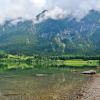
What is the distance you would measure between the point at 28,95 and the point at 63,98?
9.56 m

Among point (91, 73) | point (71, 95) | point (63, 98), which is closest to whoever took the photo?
point (63, 98)

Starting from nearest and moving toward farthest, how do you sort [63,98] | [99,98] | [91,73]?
[99,98] → [63,98] → [91,73]

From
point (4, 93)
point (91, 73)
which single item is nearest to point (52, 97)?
point (4, 93)

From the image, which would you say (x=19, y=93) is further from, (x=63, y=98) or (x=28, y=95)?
(x=63, y=98)

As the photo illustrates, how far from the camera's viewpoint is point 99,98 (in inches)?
2472

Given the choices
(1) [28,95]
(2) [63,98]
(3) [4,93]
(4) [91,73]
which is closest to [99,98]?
(2) [63,98]

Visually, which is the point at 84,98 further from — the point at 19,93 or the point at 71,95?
the point at 19,93

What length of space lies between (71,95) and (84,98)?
23.6 ft

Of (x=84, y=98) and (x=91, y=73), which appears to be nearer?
(x=84, y=98)

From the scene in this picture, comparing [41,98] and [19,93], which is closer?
[41,98]

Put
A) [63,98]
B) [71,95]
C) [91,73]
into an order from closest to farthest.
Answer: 1. [63,98]
2. [71,95]
3. [91,73]

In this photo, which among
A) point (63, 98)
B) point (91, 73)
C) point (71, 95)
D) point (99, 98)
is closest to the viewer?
point (99, 98)

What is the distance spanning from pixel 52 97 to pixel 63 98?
2919 millimetres

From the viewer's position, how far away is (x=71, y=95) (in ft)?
238
